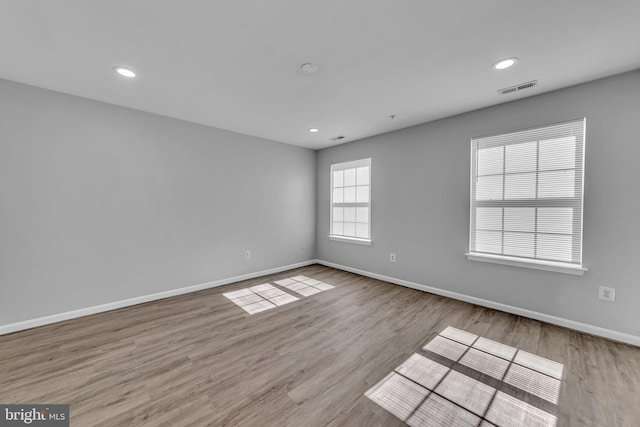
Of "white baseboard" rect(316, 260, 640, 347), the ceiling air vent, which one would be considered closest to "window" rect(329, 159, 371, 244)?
"white baseboard" rect(316, 260, 640, 347)

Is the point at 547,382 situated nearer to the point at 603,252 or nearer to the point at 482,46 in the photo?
the point at 603,252

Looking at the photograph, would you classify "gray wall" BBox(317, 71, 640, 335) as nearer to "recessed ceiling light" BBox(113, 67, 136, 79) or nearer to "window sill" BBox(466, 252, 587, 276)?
"window sill" BBox(466, 252, 587, 276)

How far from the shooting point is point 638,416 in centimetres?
148

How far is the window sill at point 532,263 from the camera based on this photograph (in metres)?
2.49

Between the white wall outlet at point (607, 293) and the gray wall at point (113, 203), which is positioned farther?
the gray wall at point (113, 203)

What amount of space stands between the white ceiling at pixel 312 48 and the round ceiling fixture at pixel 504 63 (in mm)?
53

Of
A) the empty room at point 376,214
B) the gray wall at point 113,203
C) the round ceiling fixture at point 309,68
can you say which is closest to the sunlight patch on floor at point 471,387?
the empty room at point 376,214

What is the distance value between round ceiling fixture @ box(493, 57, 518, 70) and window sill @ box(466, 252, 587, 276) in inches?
80.8

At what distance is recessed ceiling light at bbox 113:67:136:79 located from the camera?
7.25ft

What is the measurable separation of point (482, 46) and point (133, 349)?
12.6 ft

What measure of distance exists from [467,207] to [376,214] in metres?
1.42

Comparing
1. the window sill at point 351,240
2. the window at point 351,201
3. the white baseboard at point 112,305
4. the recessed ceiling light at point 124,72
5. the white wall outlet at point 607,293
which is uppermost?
the recessed ceiling light at point 124,72

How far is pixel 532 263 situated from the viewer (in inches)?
107

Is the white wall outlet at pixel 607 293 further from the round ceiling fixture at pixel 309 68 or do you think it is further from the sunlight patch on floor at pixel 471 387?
the round ceiling fixture at pixel 309 68
